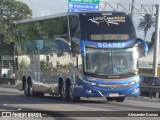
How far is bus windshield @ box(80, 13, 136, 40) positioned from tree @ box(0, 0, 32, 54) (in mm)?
56143

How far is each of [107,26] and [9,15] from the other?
60.1 m

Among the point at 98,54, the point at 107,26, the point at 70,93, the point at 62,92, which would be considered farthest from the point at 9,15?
the point at 98,54

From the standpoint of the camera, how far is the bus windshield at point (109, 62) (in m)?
24.4

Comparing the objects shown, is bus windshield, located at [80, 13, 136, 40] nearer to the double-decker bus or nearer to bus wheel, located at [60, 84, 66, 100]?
the double-decker bus

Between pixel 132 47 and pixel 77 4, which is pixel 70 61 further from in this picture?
pixel 77 4

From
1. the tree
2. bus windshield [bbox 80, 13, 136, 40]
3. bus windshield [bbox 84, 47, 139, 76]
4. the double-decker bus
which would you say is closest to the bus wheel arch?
the double-decker bus

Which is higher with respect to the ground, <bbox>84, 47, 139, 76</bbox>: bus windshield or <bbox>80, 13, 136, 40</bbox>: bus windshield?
<bbox>80, 13, 136, 40</bbox>: bus windshield

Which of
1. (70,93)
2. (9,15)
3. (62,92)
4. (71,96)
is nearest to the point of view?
(71,96)

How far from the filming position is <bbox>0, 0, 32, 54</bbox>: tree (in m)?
80.8

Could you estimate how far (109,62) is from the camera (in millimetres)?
24469

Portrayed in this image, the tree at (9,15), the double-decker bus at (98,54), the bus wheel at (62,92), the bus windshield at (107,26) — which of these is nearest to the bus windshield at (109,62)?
the double-decker bus at (98,54)

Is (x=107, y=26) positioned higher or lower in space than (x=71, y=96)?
higher

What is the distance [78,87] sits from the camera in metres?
24.8

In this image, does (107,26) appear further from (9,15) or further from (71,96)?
(9,15)
